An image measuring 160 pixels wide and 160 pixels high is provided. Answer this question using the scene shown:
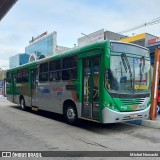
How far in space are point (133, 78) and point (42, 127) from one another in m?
4.06

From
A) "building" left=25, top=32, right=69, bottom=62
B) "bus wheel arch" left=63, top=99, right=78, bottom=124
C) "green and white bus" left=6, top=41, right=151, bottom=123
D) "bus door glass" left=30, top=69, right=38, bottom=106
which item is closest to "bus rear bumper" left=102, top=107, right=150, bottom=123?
"green and white bus" left=6, top=41, right=151, bottom=123

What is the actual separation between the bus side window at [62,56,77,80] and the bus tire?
4.12 feet

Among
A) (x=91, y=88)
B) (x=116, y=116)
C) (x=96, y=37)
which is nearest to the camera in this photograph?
(x=116, y=116)

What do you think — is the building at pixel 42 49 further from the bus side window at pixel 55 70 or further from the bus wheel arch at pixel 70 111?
the bus wheel arch at pixel 70 111

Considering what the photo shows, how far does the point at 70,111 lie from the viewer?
1039cm

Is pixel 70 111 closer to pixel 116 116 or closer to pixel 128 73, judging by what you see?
pixel 116 116

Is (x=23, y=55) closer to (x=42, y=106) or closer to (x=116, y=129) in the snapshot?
(x=42, y=106)

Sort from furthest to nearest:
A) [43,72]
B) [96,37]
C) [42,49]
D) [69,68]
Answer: [42,49]
[96,37]
[43,72]
[69,68]

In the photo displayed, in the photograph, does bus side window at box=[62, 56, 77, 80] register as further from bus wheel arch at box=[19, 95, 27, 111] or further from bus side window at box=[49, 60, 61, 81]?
bus wheel arch at box=[19, 95, 27, 111]

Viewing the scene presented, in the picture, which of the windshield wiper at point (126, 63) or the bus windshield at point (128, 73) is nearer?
the bus windshield at point (128, 73)

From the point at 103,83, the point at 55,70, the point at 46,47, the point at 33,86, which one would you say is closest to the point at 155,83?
the point at 103,83

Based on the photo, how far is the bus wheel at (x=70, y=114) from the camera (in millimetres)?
10168

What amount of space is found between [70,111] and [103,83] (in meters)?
2.55

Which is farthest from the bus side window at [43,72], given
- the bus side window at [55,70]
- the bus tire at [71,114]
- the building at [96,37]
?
the building at [96,37]
